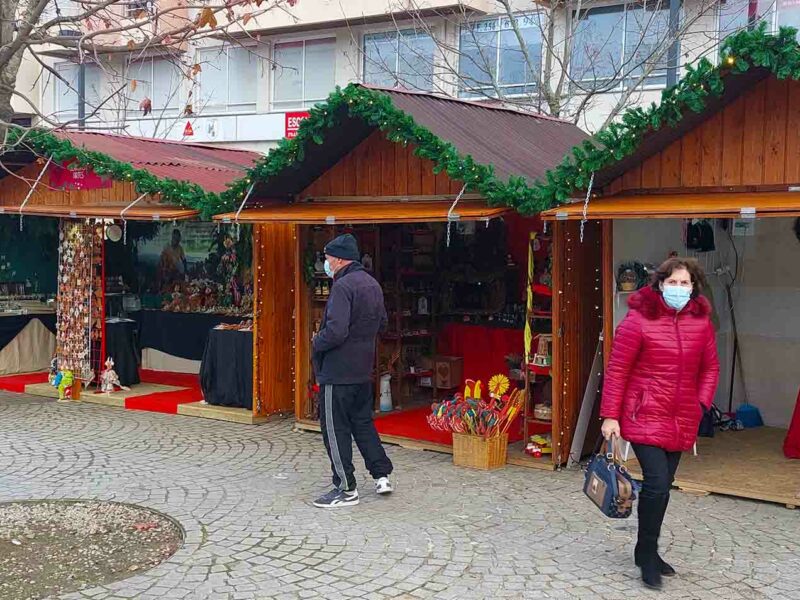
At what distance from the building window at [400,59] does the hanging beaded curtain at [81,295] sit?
847 centimetres

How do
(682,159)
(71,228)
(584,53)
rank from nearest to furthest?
(682,159) → (71,228) → (584,53)

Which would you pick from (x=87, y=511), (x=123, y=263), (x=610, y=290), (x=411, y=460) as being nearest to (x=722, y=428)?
(x=610, y=290)

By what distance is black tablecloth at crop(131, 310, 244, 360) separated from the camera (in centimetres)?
1259

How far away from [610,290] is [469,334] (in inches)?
125

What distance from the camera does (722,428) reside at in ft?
29.6

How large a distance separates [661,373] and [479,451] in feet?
9.70

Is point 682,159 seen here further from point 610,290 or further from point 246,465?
point 246,465

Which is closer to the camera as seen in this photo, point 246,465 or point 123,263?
point 246,465

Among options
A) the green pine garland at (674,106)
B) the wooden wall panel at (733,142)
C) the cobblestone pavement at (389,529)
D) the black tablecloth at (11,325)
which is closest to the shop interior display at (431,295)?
the cobblestone pavement at (389,529)

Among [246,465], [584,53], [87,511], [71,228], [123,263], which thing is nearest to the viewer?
[87,511]

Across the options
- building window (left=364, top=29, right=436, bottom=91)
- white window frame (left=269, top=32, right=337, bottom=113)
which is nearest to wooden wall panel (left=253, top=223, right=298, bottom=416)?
building window (left=364, top=29, right=436, bottom=91)

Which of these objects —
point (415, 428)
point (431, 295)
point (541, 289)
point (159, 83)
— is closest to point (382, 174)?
point (541, 289)

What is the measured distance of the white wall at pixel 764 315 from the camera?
9055 millimetres

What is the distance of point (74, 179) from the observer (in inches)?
441
